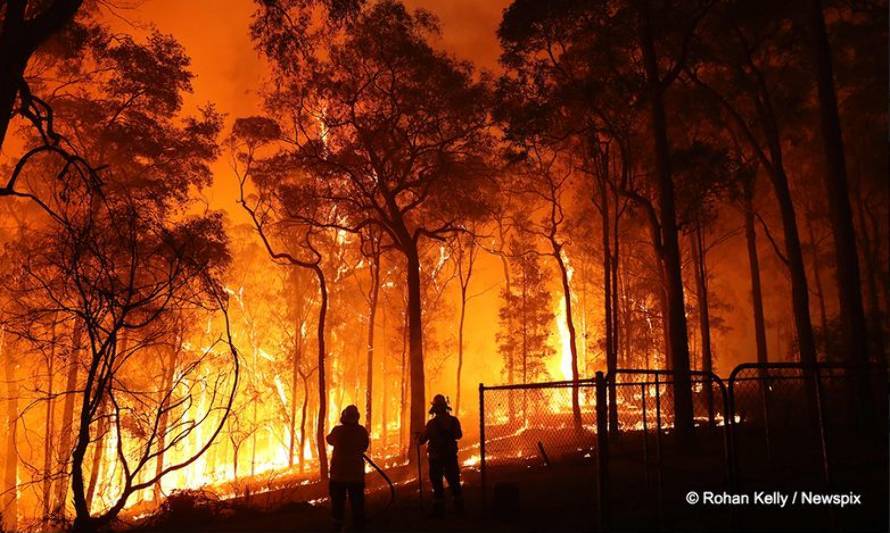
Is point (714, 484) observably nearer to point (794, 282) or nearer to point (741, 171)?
point (794, 282)

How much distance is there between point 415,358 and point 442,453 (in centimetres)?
951

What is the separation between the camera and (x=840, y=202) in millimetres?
12445

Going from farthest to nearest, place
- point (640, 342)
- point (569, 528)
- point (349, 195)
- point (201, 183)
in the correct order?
point (640, 342) < point (349, 195) < point (201, 183) < point (569, 528)

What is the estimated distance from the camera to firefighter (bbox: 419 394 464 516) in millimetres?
8477

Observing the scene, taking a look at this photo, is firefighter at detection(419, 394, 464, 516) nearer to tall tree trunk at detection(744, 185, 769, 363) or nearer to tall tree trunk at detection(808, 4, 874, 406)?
tall tree trunk at detection(808, 4, 874, 406)

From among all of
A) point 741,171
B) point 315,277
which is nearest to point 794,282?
point 741,171

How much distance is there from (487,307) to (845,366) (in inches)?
2441

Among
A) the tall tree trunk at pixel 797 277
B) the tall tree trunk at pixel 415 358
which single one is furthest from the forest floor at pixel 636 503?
the tall tree trunk at pixel 415 358

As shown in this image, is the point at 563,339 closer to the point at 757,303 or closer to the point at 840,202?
the point at 757,303

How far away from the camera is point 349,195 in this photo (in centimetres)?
2141

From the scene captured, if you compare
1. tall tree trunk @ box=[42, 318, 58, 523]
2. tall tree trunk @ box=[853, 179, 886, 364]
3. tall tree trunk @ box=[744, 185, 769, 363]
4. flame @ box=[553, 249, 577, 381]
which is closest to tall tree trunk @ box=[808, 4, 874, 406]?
tall tree trunk @ box=[744, 185, 769, 363]

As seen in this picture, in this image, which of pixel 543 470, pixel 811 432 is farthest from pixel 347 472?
pixel 811 432

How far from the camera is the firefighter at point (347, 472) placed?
783cm

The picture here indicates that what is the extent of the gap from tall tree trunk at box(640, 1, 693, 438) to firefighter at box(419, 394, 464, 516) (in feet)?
20.0
